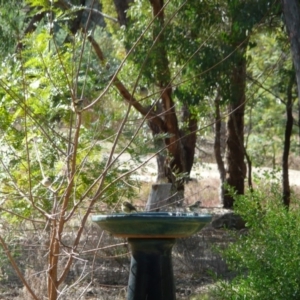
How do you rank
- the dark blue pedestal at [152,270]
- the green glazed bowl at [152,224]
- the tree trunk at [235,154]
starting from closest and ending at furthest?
the green glazed bowl at [152,224], the dark blue pedestal at [152,270], the tree trunk at [235,154]

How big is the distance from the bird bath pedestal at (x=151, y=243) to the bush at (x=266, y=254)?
1090mm

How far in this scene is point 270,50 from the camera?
2392 centimetres

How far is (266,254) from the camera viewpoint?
22.5 ft

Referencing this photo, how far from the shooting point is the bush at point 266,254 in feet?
21.5

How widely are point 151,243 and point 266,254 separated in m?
1.50

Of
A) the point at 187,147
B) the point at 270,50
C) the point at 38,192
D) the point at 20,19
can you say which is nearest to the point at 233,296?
the point at 38,192

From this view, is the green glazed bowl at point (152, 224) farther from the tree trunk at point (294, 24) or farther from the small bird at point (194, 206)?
the tree trunk at point (294, 24)

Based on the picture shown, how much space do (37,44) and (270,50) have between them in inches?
711

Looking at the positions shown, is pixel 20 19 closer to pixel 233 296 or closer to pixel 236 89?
pixel 233 296

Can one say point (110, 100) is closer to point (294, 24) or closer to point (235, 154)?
→ point (294, 24)

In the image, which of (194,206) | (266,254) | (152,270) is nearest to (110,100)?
(194,206)

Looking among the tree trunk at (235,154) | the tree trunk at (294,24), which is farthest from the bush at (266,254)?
the tree trunk at (235,154)

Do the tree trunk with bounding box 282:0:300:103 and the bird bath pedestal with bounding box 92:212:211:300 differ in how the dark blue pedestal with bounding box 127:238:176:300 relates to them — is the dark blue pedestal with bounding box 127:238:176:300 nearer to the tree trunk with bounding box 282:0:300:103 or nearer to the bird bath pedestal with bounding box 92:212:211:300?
the bird bath pedestal with bounding box 92:212:211:300

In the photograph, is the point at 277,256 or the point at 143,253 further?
the point at 277,256
